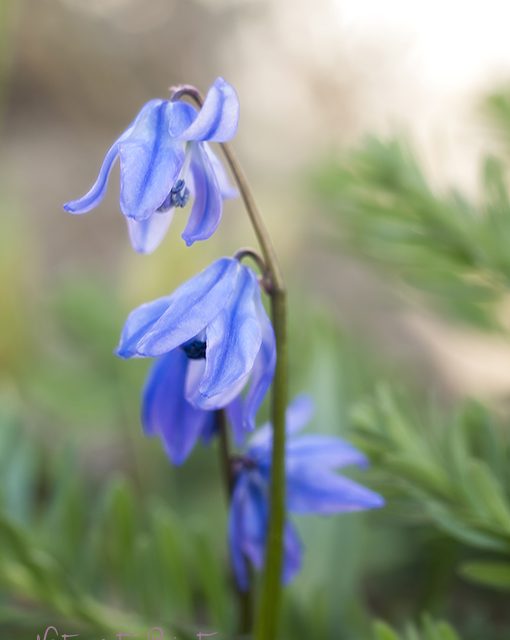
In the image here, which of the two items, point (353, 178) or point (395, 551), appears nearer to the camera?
point (353, 178)

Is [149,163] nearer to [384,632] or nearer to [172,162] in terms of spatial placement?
[172,162]

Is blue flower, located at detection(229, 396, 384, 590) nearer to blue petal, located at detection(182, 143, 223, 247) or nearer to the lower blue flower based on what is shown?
the lower blue flower

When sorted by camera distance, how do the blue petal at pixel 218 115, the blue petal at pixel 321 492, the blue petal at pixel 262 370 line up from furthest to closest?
the blue petal at pixel 321 492 → the blue petal at pixel 262 370 → the blue petal at pixel 218 115

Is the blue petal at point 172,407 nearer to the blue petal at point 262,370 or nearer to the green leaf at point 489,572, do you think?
the blue petal at point 262,370

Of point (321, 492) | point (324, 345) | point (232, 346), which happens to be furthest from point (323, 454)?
point (324, 345)

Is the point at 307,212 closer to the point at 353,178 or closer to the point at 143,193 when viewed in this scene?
the point at 353,178

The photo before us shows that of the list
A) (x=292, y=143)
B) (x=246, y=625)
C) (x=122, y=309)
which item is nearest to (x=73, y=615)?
(x=246, y=625)

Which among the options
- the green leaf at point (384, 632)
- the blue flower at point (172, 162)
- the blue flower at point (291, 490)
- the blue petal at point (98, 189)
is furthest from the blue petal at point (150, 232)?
the green leaf at point (384, 632)
